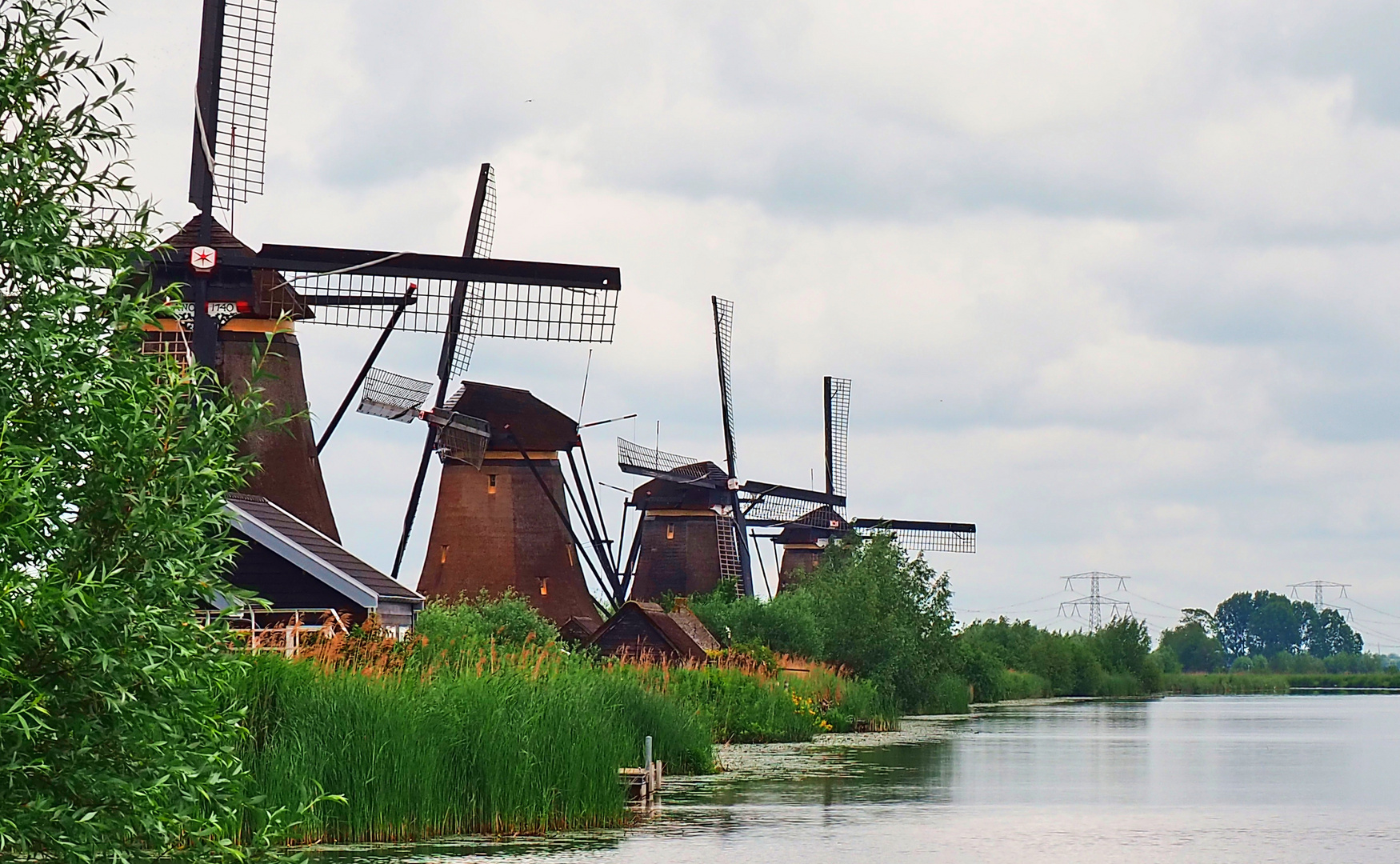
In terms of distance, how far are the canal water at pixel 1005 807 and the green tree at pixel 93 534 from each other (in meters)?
5.77

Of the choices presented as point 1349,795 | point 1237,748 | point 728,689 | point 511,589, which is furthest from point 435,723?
point 1237,748

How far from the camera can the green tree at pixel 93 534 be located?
22.8 feet

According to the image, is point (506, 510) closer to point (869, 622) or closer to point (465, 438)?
point (465, 438)

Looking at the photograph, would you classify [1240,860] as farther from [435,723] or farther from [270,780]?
[270,780]

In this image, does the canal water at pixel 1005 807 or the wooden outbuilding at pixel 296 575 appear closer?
the canal water at pixel 1005 807

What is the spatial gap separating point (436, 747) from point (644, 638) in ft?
65.6

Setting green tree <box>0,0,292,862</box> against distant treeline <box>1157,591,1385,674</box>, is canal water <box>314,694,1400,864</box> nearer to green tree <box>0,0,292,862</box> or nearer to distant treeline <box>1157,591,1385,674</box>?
green tree <box>0,0,292,862</box>

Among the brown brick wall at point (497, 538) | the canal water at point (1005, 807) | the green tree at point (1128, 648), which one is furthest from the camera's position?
the green tree at point (1128, 648)

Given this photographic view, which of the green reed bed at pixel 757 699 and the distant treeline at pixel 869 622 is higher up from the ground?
the distant treeline at pixel 869 622

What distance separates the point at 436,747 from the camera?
14.9 meters

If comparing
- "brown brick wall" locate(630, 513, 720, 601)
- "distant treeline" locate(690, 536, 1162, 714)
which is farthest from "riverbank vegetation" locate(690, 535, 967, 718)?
"brown brick wall" locate(630, 513, 720, 601)

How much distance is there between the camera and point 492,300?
27.8 m

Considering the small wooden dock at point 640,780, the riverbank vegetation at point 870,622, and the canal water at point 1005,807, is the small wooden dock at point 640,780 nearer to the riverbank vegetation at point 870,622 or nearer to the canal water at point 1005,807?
the canal water at point 1005,807

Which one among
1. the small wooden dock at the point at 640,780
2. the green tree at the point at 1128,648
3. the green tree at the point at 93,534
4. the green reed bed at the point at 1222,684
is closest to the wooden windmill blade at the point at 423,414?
the small wooden dock at the point at 640,780
